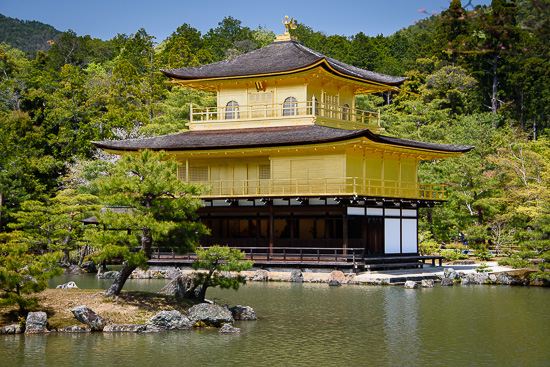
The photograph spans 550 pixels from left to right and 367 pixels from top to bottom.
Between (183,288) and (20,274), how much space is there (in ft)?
17.2

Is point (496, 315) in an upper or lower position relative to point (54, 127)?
lower

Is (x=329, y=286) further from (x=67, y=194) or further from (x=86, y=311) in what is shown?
(x=67, y=194)

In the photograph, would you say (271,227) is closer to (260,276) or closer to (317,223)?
(317,223)

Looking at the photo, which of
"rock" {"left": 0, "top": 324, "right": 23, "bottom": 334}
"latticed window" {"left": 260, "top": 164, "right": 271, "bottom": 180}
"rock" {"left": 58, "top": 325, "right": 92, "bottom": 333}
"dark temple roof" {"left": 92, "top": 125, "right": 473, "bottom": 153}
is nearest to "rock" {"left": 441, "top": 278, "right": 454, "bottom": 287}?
"dark temple roof" {"left": 92, "top": 125, "right": 473, "bottom": 153}

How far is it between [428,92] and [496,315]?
43.5m

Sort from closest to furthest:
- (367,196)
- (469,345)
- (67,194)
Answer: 1. (469,345)
2. (367,196)
3. (67,194)

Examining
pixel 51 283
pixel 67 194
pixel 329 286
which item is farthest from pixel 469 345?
pixel 67 194

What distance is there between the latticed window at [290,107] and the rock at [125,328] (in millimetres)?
21128

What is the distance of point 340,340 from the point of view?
16375 millimetres

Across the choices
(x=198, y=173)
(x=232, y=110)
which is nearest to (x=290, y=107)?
(x=232, y=110)

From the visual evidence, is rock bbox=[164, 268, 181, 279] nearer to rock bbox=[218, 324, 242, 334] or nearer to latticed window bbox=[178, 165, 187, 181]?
latticed window bbox=[178, 165, 187, 181]

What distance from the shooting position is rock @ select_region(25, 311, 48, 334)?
16891 millimetres

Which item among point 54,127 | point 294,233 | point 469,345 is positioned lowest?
point 469,345

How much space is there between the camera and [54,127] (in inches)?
2277
